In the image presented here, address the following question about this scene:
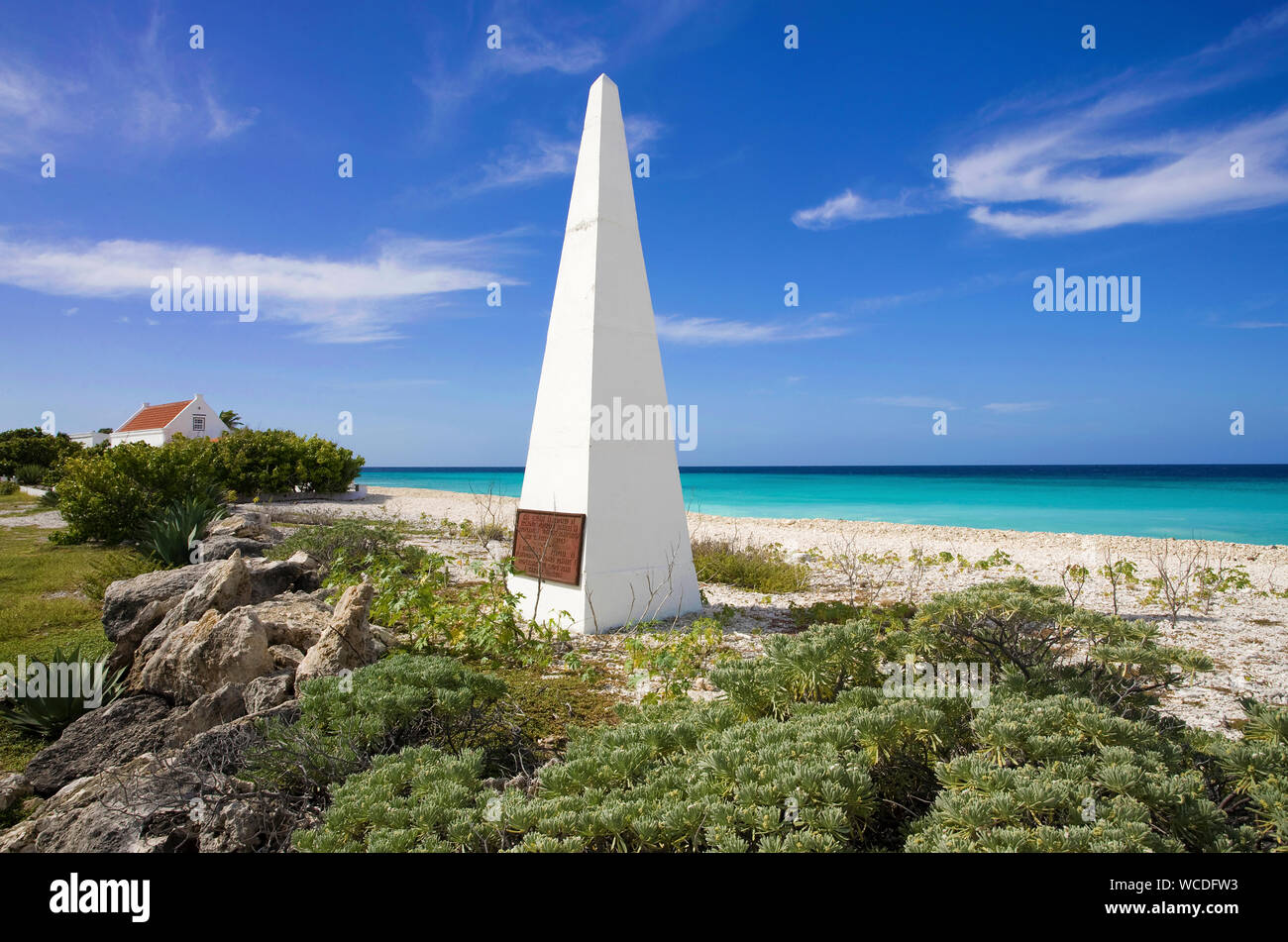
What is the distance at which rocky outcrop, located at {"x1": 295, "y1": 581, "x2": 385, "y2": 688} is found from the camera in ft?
14.1

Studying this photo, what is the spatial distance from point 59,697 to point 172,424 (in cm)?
3105

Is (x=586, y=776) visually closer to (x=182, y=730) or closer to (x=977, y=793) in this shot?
(x=977, y=793)

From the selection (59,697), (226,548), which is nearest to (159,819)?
(59,697)

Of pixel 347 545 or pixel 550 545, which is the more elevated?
pixel 550 545

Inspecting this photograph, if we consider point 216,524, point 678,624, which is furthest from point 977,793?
point 216,524

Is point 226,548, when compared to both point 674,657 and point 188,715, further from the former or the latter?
point 674,657

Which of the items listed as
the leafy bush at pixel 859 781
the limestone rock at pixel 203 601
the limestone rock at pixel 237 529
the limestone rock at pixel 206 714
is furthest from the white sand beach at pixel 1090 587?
the limestone rock at pixel 237 529

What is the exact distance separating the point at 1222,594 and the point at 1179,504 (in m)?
32.6

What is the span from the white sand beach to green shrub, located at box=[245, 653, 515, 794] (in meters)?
2.47

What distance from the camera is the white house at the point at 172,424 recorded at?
29406 mm

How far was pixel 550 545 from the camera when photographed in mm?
6559

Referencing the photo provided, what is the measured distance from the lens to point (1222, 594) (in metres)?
8.51

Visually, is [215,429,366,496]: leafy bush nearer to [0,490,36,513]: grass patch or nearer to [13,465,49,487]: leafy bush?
[0,490,36,513]: grass patch

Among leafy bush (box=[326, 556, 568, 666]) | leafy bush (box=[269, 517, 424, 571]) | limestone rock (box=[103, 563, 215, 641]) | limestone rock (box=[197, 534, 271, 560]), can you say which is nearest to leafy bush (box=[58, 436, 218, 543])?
limestone rock (box=[197, 534, 271, 560])
